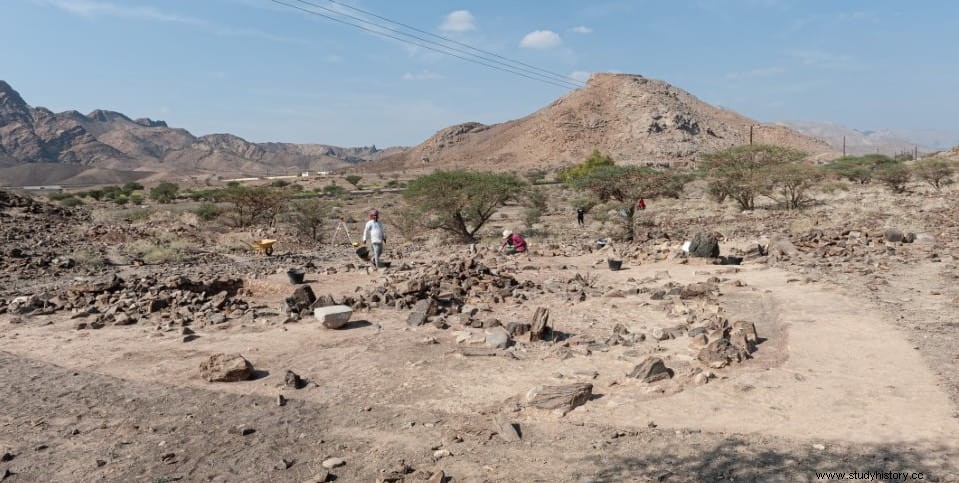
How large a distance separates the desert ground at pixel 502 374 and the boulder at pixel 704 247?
312mm

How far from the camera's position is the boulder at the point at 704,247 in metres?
14.3

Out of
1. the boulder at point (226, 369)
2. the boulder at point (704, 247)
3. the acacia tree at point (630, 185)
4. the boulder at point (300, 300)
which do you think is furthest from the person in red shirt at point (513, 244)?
the boulder at point (226, 369)

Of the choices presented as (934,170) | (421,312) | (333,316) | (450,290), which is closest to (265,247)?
(450,290)

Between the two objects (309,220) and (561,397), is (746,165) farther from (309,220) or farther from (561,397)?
(561,397)

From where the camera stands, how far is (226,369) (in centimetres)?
688

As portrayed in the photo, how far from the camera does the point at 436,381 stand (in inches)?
267

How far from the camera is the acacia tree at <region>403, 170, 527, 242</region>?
2245cm

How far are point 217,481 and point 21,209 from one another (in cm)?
2466

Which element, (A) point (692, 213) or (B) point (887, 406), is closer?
(B) point (887, 406)

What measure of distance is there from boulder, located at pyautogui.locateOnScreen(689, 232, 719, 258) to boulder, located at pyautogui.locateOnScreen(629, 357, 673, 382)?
8391 millimetres

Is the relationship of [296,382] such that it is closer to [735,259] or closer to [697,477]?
[697,477]

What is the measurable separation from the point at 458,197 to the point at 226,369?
15941 millimetres

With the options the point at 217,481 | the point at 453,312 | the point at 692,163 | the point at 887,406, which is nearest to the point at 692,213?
the point at 453,312

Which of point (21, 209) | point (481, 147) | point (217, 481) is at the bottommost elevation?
point (217, 481)
